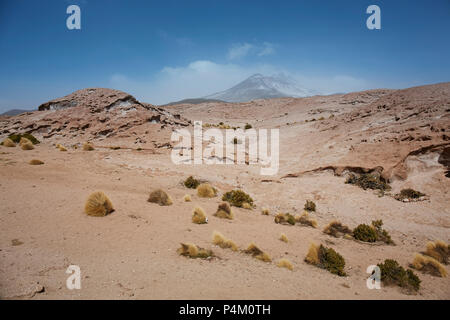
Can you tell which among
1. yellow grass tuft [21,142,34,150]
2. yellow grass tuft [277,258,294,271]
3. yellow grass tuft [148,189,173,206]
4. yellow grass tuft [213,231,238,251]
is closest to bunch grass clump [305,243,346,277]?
yellow grass tuft [277,258,294,271]

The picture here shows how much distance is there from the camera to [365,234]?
27.8 feet

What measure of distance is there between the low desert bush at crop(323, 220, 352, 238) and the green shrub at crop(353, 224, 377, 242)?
1.47 feet

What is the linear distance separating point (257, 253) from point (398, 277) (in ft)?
11.6

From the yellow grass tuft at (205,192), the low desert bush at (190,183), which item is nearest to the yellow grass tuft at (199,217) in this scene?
the yellow grass tuft at (205,192)

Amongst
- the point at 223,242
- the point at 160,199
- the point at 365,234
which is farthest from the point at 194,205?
the point at 365,234

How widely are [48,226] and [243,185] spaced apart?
9757mm

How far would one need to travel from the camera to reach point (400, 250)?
784 cm

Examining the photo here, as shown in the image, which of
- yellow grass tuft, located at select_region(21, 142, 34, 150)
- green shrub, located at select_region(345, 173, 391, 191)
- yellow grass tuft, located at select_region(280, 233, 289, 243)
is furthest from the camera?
yellow grass tuft, located at select_region(21, 142, 34, 150)

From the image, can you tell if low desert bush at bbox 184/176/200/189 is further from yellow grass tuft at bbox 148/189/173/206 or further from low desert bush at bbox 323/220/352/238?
low desert bush at bbox 323/220/352/238

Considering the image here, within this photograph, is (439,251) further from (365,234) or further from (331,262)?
(331,262)

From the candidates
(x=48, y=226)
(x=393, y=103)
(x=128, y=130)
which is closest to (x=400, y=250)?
(x=48, y=226)

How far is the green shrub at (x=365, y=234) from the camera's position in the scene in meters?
8.34

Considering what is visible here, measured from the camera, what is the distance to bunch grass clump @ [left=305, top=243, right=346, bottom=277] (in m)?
6.05
